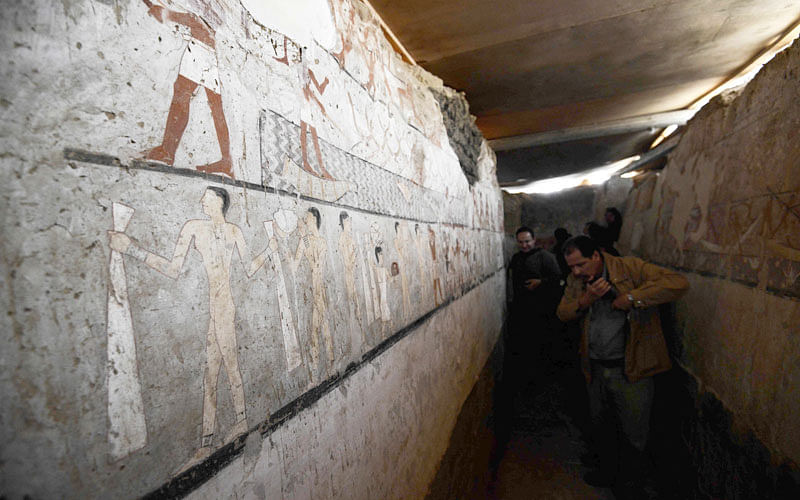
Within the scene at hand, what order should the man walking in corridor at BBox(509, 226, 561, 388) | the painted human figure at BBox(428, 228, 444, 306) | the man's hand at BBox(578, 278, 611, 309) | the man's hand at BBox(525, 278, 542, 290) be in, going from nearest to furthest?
the painted human figure at BBox(428, 228, 444, 306), the man's hand at BBox(578, 278, 611, 309), the man's hand at BBox(525, 278, 542, 290), the man walking in corridor at BBox(509, 226, 561, 388)

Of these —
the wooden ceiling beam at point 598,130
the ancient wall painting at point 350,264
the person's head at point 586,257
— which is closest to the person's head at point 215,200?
the ancient wall painting at point 350,264

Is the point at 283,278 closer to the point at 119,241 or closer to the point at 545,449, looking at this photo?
the point at 119,241

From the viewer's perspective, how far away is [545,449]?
156 inches

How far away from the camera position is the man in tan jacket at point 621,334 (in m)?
2.70

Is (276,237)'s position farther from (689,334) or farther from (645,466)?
(645,466)

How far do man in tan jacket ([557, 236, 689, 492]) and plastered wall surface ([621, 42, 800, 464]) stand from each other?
290 mm

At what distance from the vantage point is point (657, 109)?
15.7 feet

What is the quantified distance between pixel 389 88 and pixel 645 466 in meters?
3.72

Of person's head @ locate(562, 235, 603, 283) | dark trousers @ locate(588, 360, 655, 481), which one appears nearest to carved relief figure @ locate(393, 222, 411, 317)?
person's head @ locate(562, 235, 603, 283)

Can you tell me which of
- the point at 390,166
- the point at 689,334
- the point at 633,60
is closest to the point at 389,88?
the point at 390,166

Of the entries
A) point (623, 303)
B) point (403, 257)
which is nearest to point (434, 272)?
point (403, 257)

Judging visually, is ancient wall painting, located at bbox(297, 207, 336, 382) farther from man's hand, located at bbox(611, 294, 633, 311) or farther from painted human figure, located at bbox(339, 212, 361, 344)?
man's hand, located at bbox(611, 294, 633, 311)

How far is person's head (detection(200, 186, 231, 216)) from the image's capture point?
0.74 meters

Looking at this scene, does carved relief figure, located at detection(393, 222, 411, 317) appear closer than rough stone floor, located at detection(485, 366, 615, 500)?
Yes
